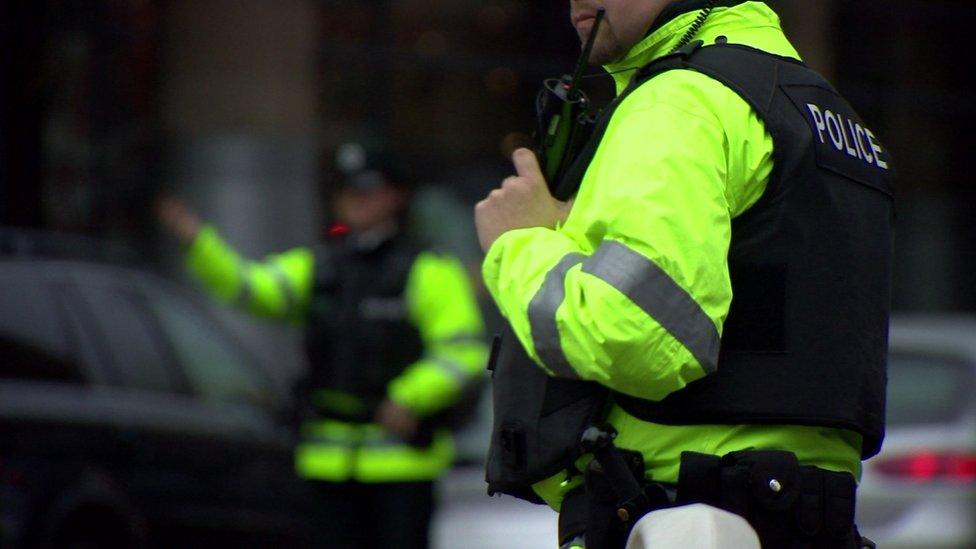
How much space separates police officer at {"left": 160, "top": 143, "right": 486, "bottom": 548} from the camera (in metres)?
5.87

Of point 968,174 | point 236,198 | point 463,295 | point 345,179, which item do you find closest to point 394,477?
point 463,295

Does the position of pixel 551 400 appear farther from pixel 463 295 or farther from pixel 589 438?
pixel 463 295

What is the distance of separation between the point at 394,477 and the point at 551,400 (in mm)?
3163

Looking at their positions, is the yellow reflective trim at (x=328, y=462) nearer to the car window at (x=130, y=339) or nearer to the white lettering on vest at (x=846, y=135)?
the car window at (x=130, y=339)

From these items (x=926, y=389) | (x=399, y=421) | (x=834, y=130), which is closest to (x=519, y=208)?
(x=834, y=130)

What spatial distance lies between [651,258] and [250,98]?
841 cm

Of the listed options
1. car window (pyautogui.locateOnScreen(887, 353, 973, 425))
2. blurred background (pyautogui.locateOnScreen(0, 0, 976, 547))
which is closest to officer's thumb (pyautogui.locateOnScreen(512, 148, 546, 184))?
car window (pyautogui.locateOnScreen(887, 353, 973, 425))

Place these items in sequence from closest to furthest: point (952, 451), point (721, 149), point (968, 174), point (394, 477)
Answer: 1. point (721, 149)
2. point (394, 477)
3. point (952, 451)
4. point (968, 174)

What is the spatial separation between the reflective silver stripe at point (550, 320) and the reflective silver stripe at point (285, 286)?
11.3 ft

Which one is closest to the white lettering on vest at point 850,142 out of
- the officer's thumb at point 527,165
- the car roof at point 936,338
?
the officer's thumb at point 527,165

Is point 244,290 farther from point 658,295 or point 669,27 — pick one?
point 658,295

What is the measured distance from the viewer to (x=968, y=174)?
46.2 ft

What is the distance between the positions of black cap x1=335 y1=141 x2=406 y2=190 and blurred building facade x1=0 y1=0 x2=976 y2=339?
4594mm

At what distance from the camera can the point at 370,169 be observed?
6125 millimetres
